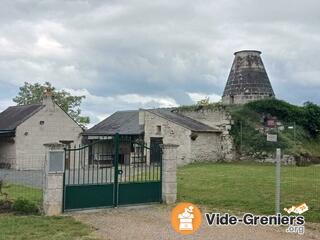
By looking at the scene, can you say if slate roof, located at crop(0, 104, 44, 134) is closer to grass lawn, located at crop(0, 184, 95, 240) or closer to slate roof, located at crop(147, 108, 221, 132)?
slate roof, located at crop(147, 108, 221, 132)

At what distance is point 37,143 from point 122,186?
21408 millimetres

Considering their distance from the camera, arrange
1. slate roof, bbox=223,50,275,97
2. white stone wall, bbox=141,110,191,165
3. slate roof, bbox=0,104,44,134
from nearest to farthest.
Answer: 1. white stone wall, bbox=141,110,191,165
2. slate roof, bbox=0,104,44,134
3. slate roof, bbox=223,50,275,97

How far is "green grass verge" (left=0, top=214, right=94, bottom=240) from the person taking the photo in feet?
28.2

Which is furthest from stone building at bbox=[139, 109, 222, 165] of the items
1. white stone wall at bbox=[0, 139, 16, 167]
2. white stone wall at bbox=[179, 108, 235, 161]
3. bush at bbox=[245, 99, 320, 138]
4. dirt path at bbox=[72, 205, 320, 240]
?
dirt path at bbox=[72, 205, 320, 240]

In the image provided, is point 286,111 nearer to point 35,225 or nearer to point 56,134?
point 56,134

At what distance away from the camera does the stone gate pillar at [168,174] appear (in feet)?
42.3

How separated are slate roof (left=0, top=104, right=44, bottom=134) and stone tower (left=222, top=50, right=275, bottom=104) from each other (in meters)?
14.5

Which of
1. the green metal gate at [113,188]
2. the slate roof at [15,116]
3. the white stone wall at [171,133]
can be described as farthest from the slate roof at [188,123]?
the green metal gate at [113,188]

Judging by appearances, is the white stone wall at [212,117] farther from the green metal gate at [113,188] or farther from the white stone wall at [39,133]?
the green metal gate at [113,188]

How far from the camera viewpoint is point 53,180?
A: 11.2 metres

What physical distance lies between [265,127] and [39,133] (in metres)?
15.7

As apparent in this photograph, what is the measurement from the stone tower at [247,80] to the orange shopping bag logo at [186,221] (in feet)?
82.1

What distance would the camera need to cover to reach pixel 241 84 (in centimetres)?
3569

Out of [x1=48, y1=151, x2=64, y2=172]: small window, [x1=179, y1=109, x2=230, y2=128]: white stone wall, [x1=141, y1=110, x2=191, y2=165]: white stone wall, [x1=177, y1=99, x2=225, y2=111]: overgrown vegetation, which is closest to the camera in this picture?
[x1=48, y1=151, x2=64, y2=172]: small window
